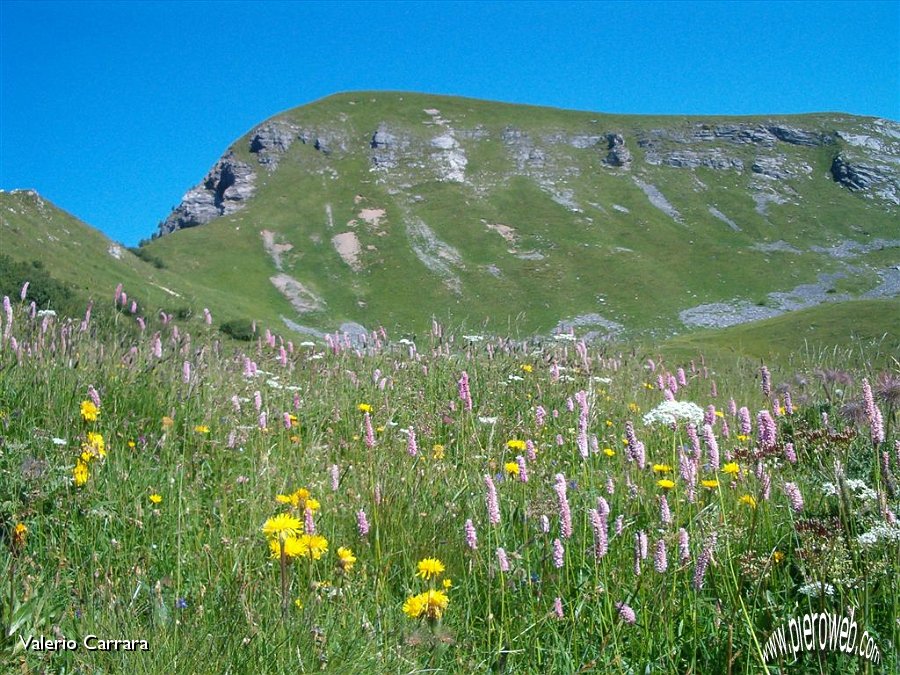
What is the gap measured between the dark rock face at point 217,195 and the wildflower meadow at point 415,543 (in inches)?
5187

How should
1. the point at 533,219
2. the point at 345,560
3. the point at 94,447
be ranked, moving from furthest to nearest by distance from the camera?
the point at 533,219
the point at 94,447
the point at 345,560

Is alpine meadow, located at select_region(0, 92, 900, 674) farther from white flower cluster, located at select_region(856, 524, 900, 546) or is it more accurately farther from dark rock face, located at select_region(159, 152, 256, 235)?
dark rock face, located at select_region(159, 152, 256, 235)

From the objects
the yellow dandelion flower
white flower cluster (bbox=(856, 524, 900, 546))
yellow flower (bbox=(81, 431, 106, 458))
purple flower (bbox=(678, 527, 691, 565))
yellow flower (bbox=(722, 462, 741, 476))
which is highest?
yellow flower (bbox=(722, 462, 741, 476))

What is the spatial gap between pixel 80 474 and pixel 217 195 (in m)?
148

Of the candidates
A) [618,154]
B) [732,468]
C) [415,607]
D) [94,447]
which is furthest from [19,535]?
[618,154]

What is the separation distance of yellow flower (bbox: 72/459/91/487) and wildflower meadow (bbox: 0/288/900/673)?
2cm

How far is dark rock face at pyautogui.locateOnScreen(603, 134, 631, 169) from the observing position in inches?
5625

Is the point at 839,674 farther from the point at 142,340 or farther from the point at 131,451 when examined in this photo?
the point at 142,340

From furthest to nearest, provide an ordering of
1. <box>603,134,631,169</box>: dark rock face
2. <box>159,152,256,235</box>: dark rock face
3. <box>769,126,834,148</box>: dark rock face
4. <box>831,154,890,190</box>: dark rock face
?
1. <box>769,126,834,148</box>: dark rock face
2. <box>603,134,631,169</box>: dark rock face
3. <box>831,154,890,190</box>: dark rock face
4. <box>159,152,256,235</box>: dark rock face

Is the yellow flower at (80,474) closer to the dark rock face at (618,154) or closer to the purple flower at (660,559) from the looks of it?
the purple flower at (660,559)

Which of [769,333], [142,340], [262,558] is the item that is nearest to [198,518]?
[262,558]

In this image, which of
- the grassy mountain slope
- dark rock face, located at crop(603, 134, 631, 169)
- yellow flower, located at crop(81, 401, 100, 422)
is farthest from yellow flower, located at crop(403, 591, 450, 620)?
dark rock face, located at crop(603, 134, 631, 169)

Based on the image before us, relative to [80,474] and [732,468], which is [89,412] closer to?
[80,474]

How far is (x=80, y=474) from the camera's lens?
3.43 m
